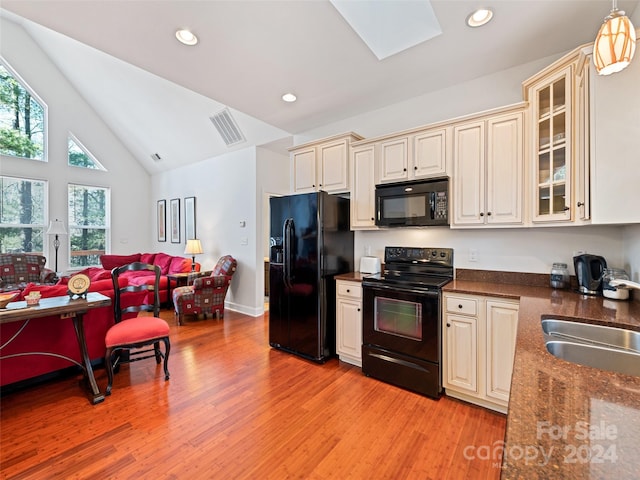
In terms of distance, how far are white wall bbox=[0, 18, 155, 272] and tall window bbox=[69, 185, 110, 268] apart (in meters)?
0.15

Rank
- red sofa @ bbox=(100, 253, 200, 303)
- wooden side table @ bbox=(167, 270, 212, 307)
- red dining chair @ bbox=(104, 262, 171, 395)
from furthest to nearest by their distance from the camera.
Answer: red sofa @ bbox=(100, 253, 200, 303), wooden side table @ bbox=(167, 270, 212, 307), red dining chair @ bbox=(104, 262, 171, 395)

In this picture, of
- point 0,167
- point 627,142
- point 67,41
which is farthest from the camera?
point 0,167

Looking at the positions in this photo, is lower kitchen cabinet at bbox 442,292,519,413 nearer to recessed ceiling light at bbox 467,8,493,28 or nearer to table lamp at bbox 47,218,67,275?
recessed ceiling light at bbox 467,8,493,28

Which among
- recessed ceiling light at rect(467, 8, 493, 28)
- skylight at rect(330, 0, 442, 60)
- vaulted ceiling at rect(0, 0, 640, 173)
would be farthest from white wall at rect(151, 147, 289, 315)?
recessed ceiling light at rect(467, 8, 493, 28)

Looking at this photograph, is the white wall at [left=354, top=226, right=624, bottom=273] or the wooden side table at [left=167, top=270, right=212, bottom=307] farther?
the wooden side table at [left=167, top=270, right=212, bottom=307]

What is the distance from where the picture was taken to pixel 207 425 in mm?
2043

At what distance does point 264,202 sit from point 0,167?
16.3ft

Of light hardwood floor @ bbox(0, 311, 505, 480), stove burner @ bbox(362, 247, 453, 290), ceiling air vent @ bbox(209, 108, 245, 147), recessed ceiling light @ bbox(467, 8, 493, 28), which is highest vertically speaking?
ceiling air vent @ bbox(209, 108, 245, 147)

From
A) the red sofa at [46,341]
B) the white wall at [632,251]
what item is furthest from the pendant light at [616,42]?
the red sofa at [46,341]

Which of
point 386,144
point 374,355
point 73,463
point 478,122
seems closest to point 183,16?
point 386,144

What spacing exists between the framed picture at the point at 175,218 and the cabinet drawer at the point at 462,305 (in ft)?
19.3

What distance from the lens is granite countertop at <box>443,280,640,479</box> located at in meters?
0.52

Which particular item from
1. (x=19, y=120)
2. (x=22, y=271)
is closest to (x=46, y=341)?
(x=22, y=271)

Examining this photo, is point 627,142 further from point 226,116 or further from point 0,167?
point 0,167
